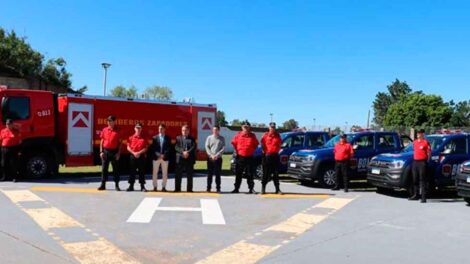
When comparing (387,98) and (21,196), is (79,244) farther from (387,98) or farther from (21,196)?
(387,98)

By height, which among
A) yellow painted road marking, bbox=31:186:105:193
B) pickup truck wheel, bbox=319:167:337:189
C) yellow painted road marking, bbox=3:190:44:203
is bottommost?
yellow painted road marking, bbox=3:190:44:203

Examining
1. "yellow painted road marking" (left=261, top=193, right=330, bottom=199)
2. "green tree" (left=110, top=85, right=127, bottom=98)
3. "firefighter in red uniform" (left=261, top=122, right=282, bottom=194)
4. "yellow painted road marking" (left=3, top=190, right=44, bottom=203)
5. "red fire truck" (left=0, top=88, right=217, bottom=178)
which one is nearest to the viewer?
"yellow painted road marking" (left=3, top=190, right=44, bottom=203)

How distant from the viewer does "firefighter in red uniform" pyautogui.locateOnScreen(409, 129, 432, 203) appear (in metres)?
13.2

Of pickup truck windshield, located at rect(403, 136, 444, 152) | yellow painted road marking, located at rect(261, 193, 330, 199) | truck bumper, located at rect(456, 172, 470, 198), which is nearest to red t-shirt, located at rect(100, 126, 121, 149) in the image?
yellow painted road marking, located at rect(261, 193, 330, 199)

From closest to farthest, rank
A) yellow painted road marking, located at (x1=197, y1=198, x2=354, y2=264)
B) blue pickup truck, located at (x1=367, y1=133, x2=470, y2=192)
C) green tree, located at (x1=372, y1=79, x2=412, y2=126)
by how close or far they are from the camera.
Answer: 1. yellow painted road marking, located at (x1=197, y1=198, x2=354, y2=264)
2. blue pickup truck, located at (x1=367, y1=133, x2=470, y2=192)
3. green tree, located at (x1=372, y1=79, x2=412, y2=126)

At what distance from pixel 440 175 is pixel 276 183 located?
13.9ft

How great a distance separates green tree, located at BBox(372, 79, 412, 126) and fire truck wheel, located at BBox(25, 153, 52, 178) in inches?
4787

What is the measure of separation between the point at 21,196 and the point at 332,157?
28.0 feet

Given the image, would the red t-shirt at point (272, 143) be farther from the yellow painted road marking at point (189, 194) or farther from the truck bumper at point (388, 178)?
the truck bumper at point (388, 178)

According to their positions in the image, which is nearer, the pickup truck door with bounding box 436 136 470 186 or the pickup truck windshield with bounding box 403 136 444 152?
the pickup truck door with bounding box 436 136 470 186

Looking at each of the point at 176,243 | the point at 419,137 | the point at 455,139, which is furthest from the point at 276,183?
the point at 176,243

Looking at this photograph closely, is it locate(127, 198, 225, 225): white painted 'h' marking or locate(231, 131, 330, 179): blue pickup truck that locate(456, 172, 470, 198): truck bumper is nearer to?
locate(127, 198, 225, 225): white painted 'h' marking

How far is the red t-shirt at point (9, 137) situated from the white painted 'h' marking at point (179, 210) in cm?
567

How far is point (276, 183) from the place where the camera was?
46.1 feet
